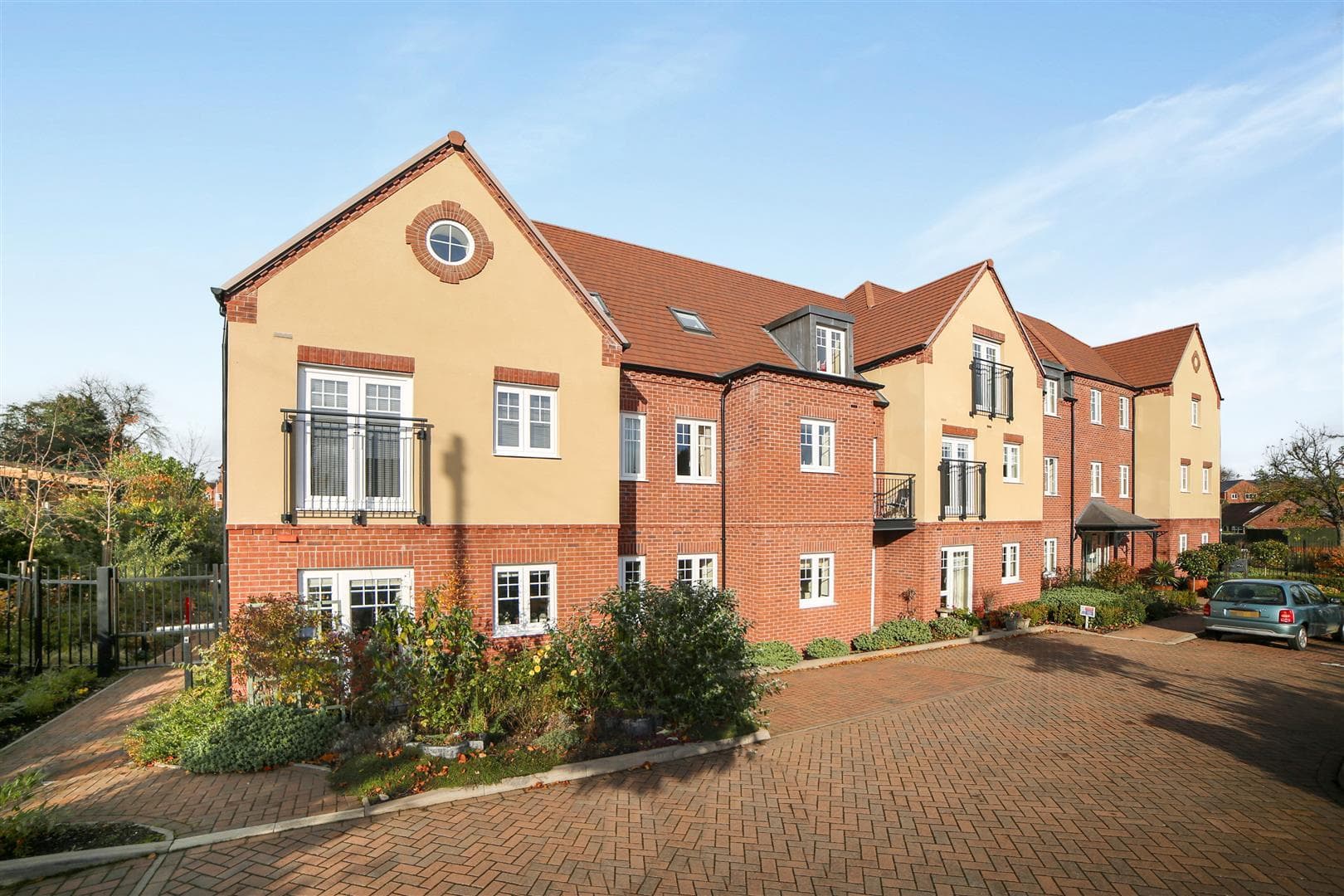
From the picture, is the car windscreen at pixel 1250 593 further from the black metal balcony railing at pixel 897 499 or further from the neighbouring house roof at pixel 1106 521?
the black metal balcony railing at pixel 897 499

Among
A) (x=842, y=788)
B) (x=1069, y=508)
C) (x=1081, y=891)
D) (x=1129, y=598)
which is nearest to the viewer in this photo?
(x=1081, y=891)

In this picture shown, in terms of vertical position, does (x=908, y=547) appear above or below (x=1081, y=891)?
above

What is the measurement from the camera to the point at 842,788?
25.6 ft

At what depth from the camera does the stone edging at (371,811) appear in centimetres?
570

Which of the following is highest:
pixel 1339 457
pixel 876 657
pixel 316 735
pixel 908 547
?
pixel 1339 457

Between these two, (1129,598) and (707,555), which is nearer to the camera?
(707,555)

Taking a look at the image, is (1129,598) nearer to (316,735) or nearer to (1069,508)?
(1069,508)

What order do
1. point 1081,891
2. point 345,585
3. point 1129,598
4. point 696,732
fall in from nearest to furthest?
point 1081,891 → point 696,732 → point 345,585 → point 1129,598

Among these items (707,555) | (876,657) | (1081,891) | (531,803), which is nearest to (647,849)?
(531,803)

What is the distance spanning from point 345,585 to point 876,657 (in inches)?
445

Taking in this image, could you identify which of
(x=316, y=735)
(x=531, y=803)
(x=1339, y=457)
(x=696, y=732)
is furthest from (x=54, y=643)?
(x=1339, y=457)

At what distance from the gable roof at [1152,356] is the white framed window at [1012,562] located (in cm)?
1402

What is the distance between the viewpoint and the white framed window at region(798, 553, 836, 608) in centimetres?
1526

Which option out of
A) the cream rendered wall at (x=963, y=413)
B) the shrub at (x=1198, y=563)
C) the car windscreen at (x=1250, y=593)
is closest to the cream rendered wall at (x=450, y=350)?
the cream rendered wall at (x=963, y=413)
